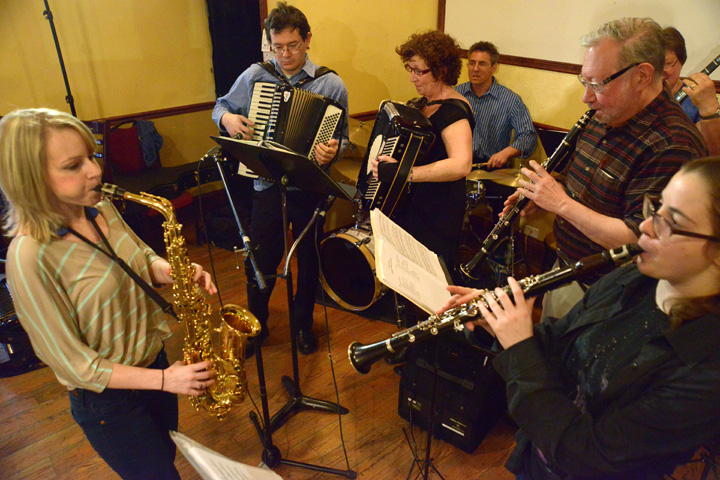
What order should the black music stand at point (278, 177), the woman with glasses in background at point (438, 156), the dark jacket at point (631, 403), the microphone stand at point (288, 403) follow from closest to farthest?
1. the dark jacket at point (631, 403)
2. the black music stand at point (278, 177)
3. the microphone stand at point (288, 403)
4. the woman with glasses in background at point (438, 156)

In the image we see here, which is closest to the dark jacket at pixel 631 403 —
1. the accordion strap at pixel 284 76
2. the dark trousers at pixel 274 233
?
the dark trousers at pixel 274 233

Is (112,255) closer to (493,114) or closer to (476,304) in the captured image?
(476,304)

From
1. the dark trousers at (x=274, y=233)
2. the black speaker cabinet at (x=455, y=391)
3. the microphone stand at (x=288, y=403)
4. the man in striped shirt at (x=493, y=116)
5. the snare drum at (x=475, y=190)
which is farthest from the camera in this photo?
the man in striped shirt at (x=493, y=116)

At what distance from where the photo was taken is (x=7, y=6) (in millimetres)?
3590

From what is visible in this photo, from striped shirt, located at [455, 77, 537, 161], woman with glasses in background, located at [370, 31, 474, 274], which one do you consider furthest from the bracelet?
striped shirt, located at [455, 77, 537, 161]

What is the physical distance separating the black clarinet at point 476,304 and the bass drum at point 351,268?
1.50 metres

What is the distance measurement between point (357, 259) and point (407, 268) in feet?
5.02

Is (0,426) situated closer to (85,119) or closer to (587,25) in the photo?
(85,119)

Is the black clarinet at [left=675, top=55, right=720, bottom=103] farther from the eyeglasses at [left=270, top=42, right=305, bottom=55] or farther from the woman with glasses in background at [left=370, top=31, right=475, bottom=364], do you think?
the eyeglasses at [left=270, top=42, right=305, bottom=55]

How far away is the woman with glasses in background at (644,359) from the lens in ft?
3.20

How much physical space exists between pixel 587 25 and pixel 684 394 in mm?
3560

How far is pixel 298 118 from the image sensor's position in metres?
2.56

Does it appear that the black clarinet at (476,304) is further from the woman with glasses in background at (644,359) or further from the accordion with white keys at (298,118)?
the accordion with white keys at (298,118)

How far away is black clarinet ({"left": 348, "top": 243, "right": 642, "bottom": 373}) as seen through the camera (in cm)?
118
